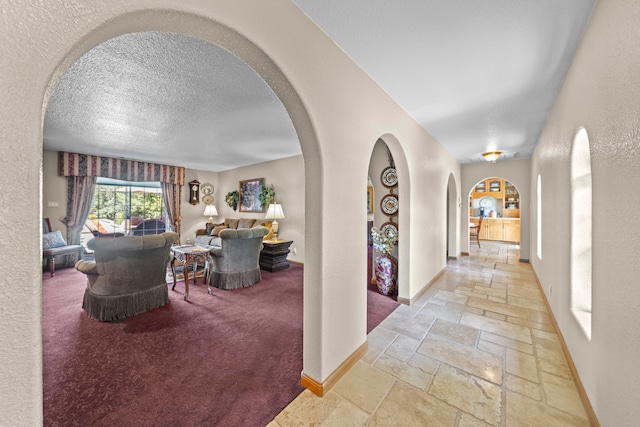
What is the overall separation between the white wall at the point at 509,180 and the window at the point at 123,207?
8219mm

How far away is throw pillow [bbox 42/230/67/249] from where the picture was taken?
461 cm

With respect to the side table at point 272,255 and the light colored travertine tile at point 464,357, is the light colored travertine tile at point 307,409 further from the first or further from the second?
the side table at point 272,255

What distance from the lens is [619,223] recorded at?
3.77ft

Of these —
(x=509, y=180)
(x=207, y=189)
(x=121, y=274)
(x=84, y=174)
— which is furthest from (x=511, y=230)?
(x=84, y=174)

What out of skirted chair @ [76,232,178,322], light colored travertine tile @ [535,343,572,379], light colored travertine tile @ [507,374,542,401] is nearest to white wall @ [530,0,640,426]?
light colored travertine tile @ [535,343,572,379]

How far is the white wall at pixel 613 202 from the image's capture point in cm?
103

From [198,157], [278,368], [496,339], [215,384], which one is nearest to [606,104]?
[496,339]

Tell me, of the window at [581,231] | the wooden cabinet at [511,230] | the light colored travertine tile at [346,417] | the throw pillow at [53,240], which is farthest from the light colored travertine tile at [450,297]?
the throw pillow at [53,240]

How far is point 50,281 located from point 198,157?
3.41 meters

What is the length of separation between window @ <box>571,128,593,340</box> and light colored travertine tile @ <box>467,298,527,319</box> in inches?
43.5

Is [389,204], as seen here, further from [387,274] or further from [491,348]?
[491,348]

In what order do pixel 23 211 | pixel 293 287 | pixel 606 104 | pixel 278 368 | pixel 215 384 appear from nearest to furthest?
pixel 23 211 < pixel 606 104 < pixel 215 384 < pixel 278 368 < pixel 293 287

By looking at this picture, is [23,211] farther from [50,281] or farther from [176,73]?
[50,281]

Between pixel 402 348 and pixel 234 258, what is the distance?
265 centimetres
